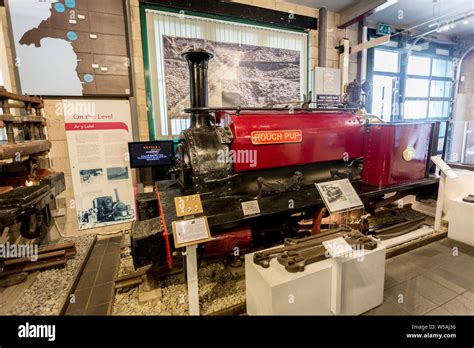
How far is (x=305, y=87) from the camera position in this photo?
4793mm

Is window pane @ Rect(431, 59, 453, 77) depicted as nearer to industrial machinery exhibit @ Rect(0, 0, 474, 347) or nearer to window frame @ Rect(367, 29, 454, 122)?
window frame @ Rect(367, 29, 454, 122)

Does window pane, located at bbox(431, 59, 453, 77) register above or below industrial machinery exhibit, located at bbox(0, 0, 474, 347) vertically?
above

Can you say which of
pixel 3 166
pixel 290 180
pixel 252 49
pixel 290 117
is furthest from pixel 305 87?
pixel 3 166

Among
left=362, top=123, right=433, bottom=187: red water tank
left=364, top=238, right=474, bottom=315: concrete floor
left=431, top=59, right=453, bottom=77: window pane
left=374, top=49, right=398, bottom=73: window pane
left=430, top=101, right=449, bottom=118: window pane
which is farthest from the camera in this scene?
left=430, top=101, right=449, bottom=118: window pane

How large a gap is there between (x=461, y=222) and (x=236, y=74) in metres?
3.75

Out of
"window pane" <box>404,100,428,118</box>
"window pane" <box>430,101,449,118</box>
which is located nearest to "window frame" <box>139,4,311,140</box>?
"window pane" <box>404,100,428,118</box>

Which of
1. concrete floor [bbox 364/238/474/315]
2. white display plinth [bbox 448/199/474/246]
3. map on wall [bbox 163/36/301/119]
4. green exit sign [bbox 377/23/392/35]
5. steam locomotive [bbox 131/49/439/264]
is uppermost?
green exit sign [bbox 377/23/392/35]

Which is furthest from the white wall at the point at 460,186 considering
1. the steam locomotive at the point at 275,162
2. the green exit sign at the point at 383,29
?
the green exit sign at the point at 383,29

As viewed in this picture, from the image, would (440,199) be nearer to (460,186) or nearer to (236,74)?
(460,186)

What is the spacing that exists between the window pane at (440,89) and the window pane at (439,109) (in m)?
0.20

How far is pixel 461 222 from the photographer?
302cm

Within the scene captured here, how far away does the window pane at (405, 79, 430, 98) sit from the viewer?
20.8 ft

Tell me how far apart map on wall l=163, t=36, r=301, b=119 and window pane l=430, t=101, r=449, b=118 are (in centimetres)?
488
